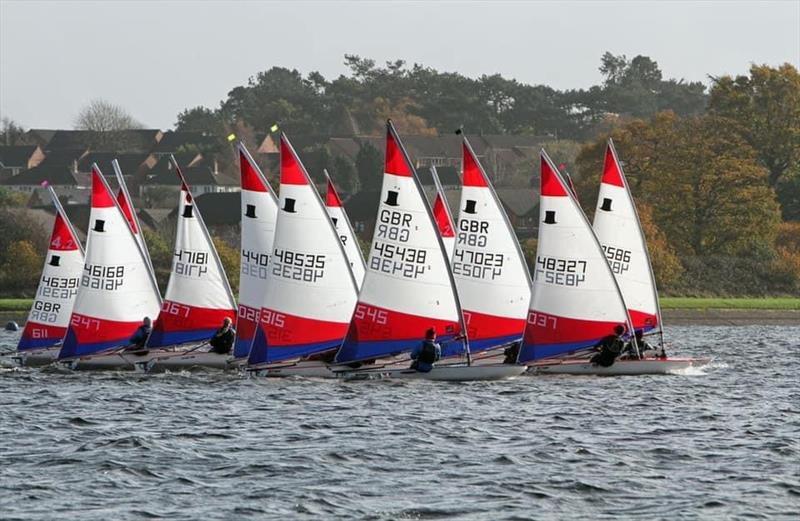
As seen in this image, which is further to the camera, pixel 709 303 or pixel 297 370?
pixel 709 303

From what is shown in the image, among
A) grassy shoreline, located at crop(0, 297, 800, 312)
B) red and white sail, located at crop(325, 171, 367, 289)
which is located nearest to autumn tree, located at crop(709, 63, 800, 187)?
grassy shoreline, located at crop(0, 297, 800, 312)

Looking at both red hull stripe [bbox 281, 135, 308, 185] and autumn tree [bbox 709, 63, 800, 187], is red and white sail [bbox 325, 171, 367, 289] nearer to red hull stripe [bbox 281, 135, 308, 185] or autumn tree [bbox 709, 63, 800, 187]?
red hull stripe [bbox 281, 135, 308, 185]

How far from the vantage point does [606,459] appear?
29078mm

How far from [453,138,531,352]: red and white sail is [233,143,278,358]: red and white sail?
545 centimetres

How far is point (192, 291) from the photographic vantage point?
4919 cm

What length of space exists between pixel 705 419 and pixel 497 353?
39.2ft

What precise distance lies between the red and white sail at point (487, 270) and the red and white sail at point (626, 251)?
315 centimetres

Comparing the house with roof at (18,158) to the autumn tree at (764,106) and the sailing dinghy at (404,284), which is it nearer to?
the autumn tree at (764,106)

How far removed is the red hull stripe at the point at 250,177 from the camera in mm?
47406

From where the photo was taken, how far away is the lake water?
24.8m

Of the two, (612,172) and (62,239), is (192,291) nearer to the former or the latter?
(62,239)

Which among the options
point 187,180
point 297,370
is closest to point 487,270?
point 297,370

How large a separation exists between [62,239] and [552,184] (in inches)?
660

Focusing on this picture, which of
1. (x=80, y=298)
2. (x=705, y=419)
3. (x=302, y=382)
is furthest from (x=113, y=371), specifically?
(x=705, y=419)
